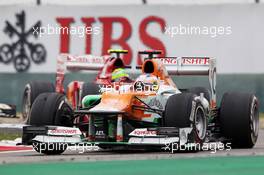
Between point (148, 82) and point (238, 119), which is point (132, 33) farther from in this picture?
point (148, 82)

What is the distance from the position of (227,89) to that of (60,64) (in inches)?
293

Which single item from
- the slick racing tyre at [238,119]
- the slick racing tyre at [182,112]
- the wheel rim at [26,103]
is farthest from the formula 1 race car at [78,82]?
the slick racing tyre at [182,112]

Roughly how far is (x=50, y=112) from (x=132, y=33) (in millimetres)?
14714

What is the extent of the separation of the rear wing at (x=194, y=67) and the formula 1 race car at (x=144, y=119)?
88 centimetres

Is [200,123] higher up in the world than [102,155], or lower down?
higher up

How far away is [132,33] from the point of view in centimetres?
3052

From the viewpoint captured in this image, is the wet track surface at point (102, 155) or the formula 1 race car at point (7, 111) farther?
the formula 1 race car at point (7, 111)

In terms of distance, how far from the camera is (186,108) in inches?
605

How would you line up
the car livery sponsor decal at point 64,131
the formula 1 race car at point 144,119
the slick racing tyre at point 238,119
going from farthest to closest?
the slick racing tyre at point 238,119, the car livery sponsor decal at point 64,131, the formula 1 race car at point 144,119

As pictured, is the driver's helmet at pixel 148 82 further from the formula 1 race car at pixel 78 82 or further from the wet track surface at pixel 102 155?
the formula 1 race car at pixel 78 82

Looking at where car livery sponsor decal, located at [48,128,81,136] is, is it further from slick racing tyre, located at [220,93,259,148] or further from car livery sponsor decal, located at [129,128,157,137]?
slick racing tyre, located at [220,93,259,148]

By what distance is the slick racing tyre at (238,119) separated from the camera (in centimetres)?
1694

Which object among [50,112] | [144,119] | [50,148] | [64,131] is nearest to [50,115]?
[50,112]

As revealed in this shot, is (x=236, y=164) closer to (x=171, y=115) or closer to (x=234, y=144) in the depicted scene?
(x=171, y=115)
